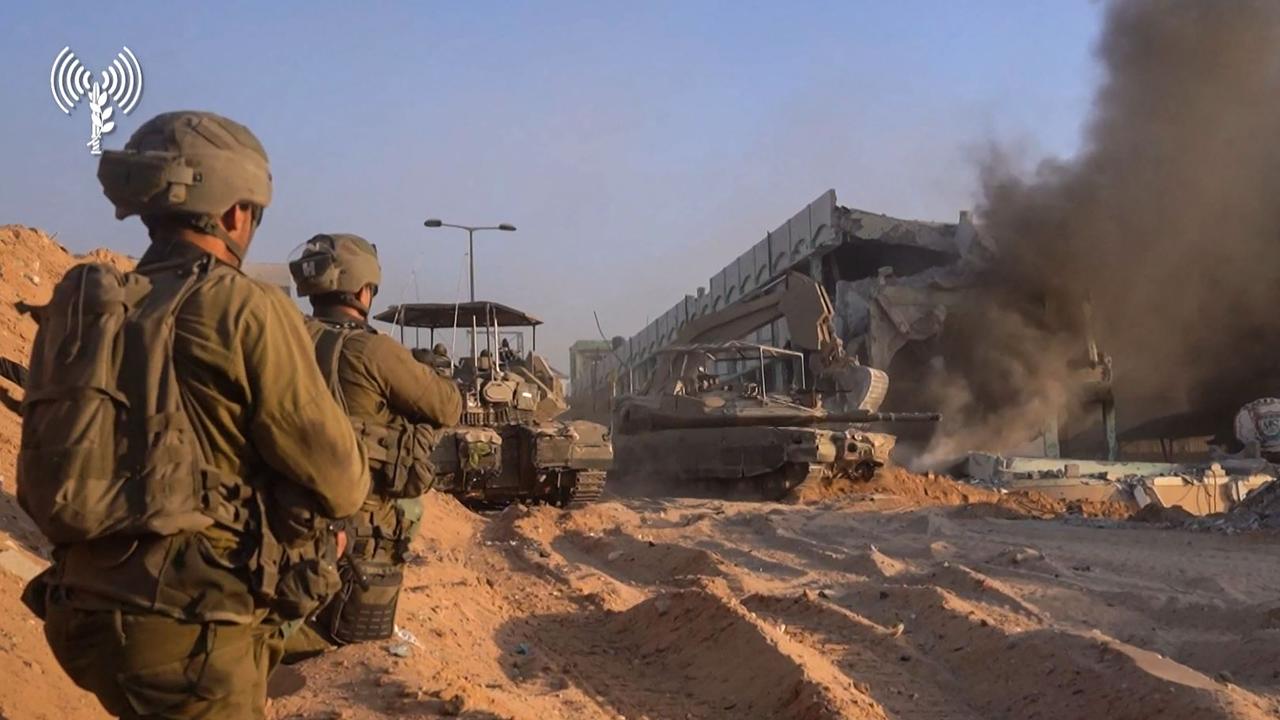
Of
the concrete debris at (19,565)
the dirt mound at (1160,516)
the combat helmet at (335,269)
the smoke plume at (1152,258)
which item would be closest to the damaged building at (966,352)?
the smoke plume at (1152,258)

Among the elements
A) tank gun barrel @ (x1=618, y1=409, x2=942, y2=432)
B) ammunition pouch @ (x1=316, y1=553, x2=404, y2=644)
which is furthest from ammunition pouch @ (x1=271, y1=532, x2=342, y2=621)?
tank gun barrel @ (x1=618, y1=409, x2=942, y2=432)

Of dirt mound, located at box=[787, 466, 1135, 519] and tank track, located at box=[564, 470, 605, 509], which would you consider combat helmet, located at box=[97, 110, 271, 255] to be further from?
dirt mound, located at box=[787, 466, 1135, 519]

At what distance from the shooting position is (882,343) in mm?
22125

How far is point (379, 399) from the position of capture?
330 cm

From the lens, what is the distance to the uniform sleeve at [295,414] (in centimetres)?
189

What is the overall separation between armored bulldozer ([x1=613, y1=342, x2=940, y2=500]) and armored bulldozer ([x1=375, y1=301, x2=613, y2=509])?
2.37 metres

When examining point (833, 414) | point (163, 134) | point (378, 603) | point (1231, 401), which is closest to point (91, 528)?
point (163, 134)

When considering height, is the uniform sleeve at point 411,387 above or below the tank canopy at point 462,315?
below

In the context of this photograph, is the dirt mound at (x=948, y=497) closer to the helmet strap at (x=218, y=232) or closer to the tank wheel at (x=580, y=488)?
the tank wheel at (x=580, y=488)

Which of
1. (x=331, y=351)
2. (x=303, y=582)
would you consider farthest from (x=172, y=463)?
(x=331, y=351)

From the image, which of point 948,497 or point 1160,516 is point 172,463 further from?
point 948,497

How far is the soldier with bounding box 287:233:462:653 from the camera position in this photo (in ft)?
10.6

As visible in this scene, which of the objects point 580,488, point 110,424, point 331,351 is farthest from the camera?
point 580,488

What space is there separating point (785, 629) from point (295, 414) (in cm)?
376
